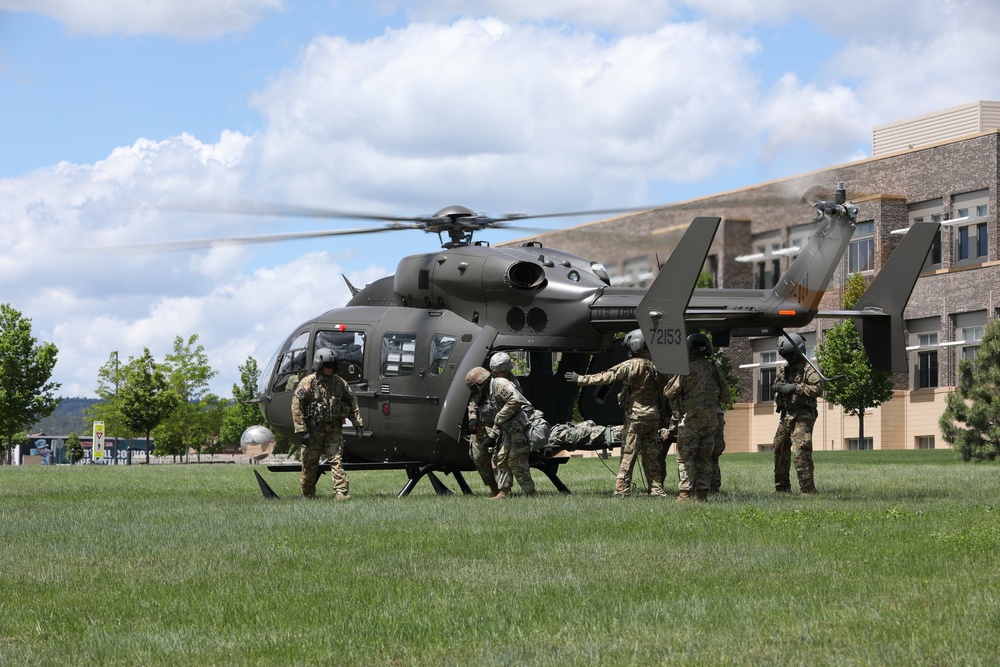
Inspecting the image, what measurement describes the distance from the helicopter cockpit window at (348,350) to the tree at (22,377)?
135 feet

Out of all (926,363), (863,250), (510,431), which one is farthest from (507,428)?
(863,250)

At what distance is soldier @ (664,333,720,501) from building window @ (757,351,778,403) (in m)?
51.4

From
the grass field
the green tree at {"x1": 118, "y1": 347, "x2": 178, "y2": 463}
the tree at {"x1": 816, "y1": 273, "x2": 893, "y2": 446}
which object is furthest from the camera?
the green tree at {"x1": 118, "y1": 347, "x2": 178, "y2": 463}

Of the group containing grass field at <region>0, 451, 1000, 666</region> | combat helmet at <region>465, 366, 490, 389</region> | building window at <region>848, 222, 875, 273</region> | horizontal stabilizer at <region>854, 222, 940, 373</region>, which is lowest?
grass field at <region>0, 451, 1000, 666</region>

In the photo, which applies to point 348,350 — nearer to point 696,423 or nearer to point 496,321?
point 496,321

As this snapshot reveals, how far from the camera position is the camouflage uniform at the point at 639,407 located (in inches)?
639

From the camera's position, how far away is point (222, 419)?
82.2 metres

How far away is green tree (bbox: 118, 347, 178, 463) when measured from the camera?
66.2 meters

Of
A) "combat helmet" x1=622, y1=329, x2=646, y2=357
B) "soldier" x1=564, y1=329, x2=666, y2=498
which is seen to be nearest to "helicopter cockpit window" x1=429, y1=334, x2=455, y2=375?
"soldier" x1=564, y1=329, x2=666, y2=498

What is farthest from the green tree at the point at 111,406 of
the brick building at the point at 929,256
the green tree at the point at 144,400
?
the brick building at the point at 929,256

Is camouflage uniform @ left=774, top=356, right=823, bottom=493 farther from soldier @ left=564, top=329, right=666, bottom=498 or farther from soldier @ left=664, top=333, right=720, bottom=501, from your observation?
soldier @ left=564, top=329, right=666, bottom=498

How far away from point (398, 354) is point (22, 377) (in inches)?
1684

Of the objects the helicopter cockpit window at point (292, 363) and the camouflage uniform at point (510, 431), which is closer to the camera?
the camouflage uniform at point (510, 431)

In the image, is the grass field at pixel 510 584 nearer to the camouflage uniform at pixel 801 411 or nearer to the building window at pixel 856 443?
the camouflage uniform at pixel 801 411
